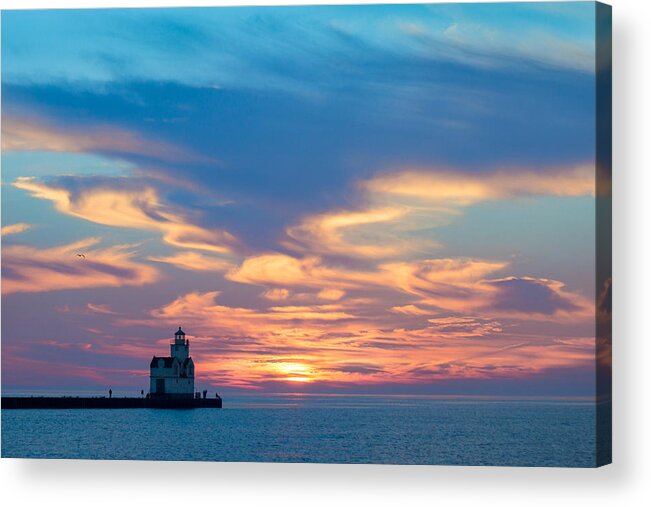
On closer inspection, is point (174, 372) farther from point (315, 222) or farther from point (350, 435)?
point (315, 222)

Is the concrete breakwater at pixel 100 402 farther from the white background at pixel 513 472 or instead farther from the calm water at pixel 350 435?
the white background at pixel 513 472

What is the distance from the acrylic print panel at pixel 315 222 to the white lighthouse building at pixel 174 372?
0.11m

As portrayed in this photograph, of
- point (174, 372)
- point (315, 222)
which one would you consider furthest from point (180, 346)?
point (315, 222)

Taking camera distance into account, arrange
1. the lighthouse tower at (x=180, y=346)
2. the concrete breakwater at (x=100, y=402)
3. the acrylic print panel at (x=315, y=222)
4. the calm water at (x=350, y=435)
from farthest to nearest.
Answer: the concrete breakwater at (x=100, y=402)
the lighthouse tower at (x=180, y=346)
the calm water at (x=350, y=435)
the acrylic print panel at (x=315, y=222)

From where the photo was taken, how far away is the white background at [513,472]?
2456cm

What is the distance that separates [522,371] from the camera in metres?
25.8

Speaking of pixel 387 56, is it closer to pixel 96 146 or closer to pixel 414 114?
pixel 414 114

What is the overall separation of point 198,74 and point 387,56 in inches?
107

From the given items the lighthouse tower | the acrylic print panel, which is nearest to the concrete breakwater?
the acrylic print panel

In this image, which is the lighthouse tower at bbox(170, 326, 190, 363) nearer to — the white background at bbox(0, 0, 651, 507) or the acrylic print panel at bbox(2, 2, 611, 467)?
the acrylic print panel at bbox(2, 2, 611, 467)

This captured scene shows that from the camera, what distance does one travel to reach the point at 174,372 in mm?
28375

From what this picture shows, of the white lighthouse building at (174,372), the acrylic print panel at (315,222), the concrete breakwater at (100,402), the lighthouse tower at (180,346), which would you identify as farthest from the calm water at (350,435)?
the lighthouse tower at (180,346)

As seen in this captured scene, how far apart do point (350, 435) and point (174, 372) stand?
287 centimetres

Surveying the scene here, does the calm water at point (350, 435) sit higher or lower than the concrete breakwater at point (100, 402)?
lower
